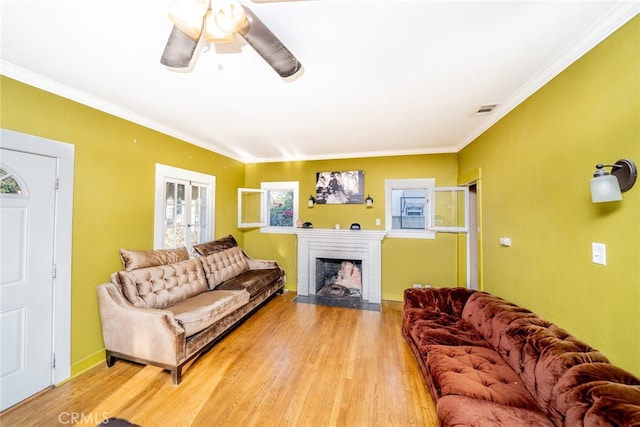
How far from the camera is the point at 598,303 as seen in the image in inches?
56.8

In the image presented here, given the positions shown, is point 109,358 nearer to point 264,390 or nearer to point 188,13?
point 264,390

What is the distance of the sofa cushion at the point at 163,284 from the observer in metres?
2.31

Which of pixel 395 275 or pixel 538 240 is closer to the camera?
pixel 538 240

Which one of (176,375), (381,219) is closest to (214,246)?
(176,375)

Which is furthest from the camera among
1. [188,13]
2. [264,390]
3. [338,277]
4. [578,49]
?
[338,277]

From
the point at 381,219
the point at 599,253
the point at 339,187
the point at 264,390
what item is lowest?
the point at 264,390

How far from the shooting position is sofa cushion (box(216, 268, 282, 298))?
131 inches

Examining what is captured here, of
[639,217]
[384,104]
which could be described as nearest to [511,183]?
[639,217]

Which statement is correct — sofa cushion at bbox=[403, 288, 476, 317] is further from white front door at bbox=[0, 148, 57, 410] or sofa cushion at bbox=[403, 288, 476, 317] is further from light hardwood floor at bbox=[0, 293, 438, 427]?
white front door at bbox=[0, 148, 57, 410]

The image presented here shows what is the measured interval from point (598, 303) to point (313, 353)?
2329mm

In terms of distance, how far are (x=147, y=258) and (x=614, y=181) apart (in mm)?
3812

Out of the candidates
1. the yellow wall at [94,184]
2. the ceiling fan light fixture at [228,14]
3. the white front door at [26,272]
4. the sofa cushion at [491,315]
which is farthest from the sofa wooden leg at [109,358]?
the sofa cushion at [491,315]

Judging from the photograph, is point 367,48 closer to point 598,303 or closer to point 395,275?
point 598,303

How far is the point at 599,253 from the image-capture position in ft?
4.69
